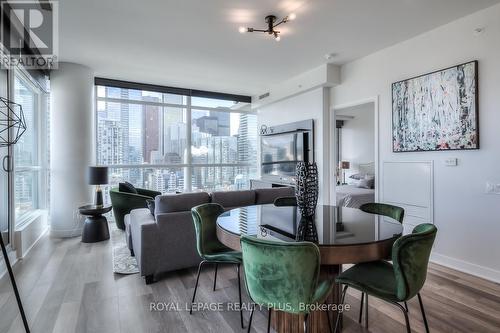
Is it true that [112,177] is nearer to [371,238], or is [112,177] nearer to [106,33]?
[106,33]

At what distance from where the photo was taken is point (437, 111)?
3354 millimetres

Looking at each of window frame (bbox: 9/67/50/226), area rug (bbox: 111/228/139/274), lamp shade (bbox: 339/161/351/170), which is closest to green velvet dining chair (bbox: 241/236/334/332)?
area rug (bbox: 111/228/139/274)

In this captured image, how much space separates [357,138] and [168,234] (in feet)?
20.9

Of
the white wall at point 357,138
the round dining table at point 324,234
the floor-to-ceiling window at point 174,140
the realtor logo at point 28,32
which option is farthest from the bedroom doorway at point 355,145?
the realtor logo at point 28,32

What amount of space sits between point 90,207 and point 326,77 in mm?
4386

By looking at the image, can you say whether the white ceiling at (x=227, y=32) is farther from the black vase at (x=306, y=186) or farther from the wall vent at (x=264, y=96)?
the black vase at (x=306, y=186)

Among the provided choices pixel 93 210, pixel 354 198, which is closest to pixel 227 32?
pixel 93 210

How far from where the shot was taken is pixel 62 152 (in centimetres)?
452

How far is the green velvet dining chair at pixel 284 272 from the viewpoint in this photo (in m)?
1.37

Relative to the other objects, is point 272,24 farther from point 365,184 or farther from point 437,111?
Answer: point 365,184

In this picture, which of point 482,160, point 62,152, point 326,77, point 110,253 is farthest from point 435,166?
point 62,152

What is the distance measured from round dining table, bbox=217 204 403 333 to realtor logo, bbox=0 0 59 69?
2795 millimetres

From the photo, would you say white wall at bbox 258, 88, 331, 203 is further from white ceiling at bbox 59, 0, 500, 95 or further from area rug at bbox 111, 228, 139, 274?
area rug at bbox 111, 228, 139, 274

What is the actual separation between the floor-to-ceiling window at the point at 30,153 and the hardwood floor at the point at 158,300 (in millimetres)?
1163
